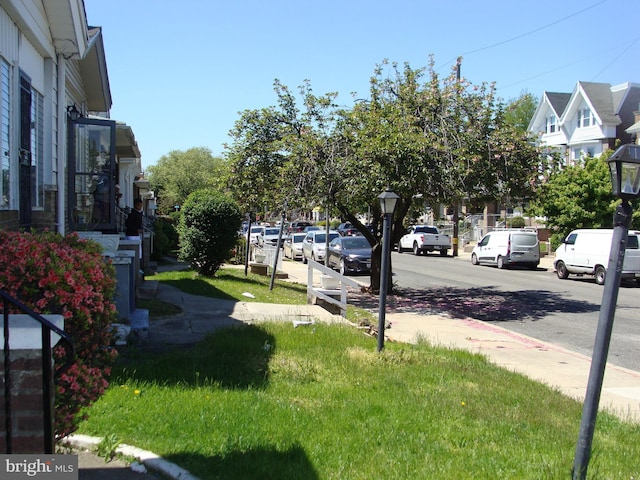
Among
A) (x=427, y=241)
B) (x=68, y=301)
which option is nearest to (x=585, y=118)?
(x=427, y=241)

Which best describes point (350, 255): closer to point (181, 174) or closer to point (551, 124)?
point (551, 124)

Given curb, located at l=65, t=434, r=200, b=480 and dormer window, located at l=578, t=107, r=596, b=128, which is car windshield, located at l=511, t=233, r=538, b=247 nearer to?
dormer window, located at l=578, t=107, r=596, b=128

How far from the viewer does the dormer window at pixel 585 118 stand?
135 ft

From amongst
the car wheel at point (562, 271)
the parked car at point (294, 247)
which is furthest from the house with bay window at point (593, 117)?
the parked car at point (294, 247)

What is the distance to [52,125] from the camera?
347 inches

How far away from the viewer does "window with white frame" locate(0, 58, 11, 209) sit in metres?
6.64

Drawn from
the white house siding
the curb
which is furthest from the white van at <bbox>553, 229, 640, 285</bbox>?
the curb

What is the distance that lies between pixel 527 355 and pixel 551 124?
39810 mm

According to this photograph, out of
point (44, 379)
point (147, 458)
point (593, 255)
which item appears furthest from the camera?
point (593, 255)

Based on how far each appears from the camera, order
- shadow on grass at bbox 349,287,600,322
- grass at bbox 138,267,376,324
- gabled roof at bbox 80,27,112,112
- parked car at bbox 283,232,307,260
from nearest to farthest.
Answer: gabled roof at bbox 80,27,112,112, grass at bbox 138,267,376,324, shadow on grass at bbox 349,287,600,322, parked car at bbox 283,232,307,260

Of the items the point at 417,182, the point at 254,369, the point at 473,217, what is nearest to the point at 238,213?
the point at 417,182

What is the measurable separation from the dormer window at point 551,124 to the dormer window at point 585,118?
9.58ft

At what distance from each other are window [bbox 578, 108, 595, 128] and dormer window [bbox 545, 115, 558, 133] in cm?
292

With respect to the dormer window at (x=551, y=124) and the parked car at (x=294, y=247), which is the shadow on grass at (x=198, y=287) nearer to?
the parked car at (x=294, y=247)
